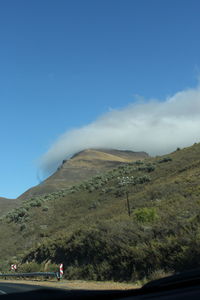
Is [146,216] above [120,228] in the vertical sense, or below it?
above

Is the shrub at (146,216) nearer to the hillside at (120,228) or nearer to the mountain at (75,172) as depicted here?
the hillside at (120,228)

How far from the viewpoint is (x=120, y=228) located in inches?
920

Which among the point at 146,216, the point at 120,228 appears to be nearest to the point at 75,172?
the point at 146,216

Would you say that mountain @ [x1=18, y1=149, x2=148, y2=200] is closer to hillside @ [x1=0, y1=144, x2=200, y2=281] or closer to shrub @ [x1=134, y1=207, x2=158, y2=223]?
hillside @ [x1=0, y1=144, x2=200, y2=281]

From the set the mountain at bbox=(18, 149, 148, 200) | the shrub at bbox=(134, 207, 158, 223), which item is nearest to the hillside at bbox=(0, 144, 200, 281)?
the shrub at bbox=(134, 207, 158, 223)

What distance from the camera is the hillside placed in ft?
62.0

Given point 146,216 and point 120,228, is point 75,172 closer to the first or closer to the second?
point 146,216

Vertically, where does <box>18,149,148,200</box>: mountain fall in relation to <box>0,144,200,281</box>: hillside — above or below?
above

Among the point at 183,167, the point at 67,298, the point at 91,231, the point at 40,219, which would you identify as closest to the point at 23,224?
the point at 40,219

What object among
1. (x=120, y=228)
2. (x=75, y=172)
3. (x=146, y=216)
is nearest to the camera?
(x=120, y=228)

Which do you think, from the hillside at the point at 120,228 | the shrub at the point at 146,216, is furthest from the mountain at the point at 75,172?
the shrub at the point at 146,216

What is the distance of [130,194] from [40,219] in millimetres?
12104

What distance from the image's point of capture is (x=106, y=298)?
640 centimetres

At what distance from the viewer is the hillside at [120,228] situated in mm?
18891
